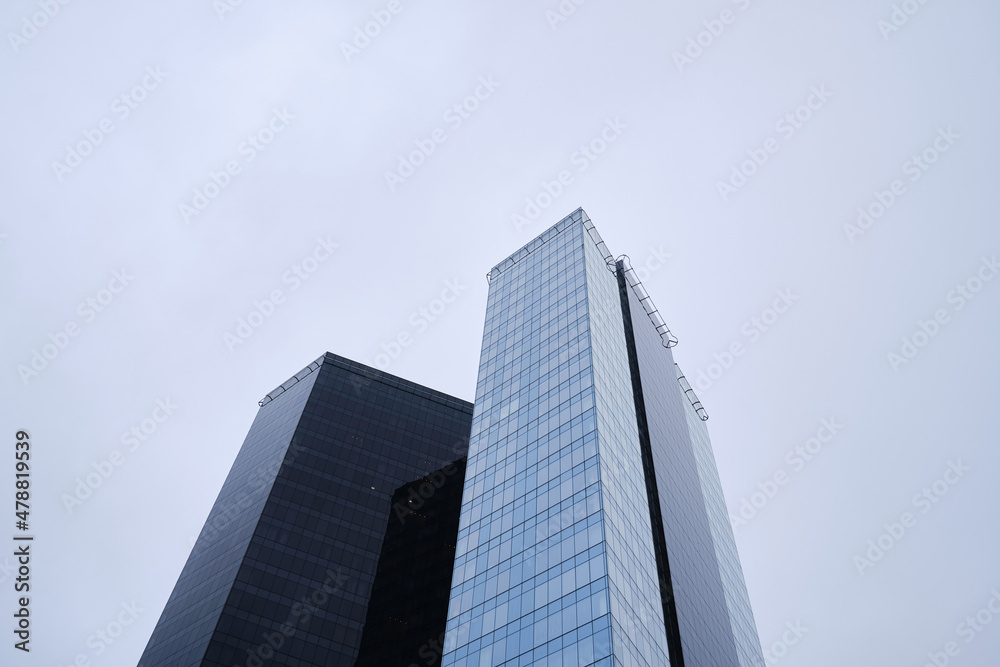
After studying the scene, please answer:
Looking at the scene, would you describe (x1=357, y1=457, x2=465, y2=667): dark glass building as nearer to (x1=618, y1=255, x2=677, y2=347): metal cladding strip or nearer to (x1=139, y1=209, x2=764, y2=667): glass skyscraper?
(x1=139, y1=209, x2=764, y2=667): glass skyscraper

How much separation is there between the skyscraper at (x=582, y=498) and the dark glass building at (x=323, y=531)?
33.4m

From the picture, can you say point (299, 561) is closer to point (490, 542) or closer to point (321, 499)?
point (321, 499)

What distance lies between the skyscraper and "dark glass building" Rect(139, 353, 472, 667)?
3344cm

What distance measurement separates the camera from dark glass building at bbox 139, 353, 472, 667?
98.3m

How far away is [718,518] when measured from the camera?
380 ft

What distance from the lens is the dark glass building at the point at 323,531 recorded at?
3871 inches

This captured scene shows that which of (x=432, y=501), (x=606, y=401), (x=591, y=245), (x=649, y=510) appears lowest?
(x=649, y=510)

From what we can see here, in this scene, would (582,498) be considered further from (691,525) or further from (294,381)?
(294,381)

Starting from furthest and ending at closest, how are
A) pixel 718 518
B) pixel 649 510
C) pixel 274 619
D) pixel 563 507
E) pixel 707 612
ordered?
pixel 718 518
pixel 274 619
pixel 707 612
pixel 649 510
pixel 563 507

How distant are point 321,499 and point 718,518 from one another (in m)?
60.1

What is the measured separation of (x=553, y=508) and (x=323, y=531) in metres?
55.1

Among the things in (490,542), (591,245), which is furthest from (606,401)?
(591,245)

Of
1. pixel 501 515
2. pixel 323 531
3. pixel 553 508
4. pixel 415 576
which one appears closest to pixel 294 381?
pixel 323 531

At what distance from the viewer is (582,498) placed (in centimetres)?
6688
